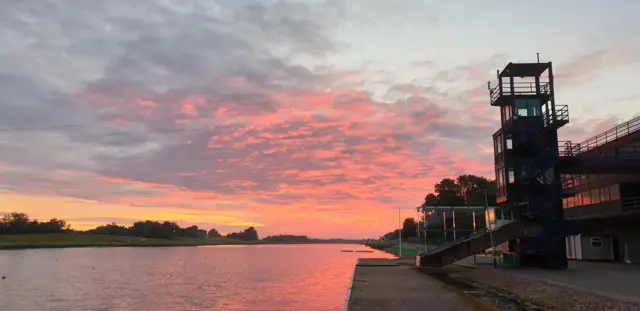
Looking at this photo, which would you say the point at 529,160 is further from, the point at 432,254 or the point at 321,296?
the point at 321,296

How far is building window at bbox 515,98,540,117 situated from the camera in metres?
49.7

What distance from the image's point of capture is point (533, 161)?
48000 mm

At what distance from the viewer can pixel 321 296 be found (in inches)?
1753

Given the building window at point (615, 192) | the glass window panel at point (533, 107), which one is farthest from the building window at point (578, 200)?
the glass window panel at point (533, 107)

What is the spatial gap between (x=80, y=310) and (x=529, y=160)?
1560 inches

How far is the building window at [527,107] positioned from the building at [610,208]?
4.67 meters

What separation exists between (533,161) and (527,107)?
5475 mm

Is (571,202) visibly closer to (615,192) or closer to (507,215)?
(615,192)

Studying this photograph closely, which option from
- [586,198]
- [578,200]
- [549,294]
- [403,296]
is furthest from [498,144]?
[403,296]

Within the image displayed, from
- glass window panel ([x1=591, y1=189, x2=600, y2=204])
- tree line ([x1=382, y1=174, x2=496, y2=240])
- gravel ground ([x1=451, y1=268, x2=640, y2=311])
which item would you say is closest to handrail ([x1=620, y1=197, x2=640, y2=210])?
glass window panel ([x1=591, y1=189, x2=600, y2=204])

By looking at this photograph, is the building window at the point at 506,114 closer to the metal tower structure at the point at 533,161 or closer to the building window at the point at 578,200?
the metal tower structure at the point at 533,161

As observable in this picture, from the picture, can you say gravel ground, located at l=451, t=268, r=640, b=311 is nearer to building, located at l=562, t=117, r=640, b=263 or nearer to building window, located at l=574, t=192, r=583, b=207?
building, located at l=562, t=117, r=640, b=263

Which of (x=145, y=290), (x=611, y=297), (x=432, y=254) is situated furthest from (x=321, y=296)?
Answer: (x=611, y=297)

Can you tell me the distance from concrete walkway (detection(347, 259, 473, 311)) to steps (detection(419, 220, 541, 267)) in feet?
39.8
